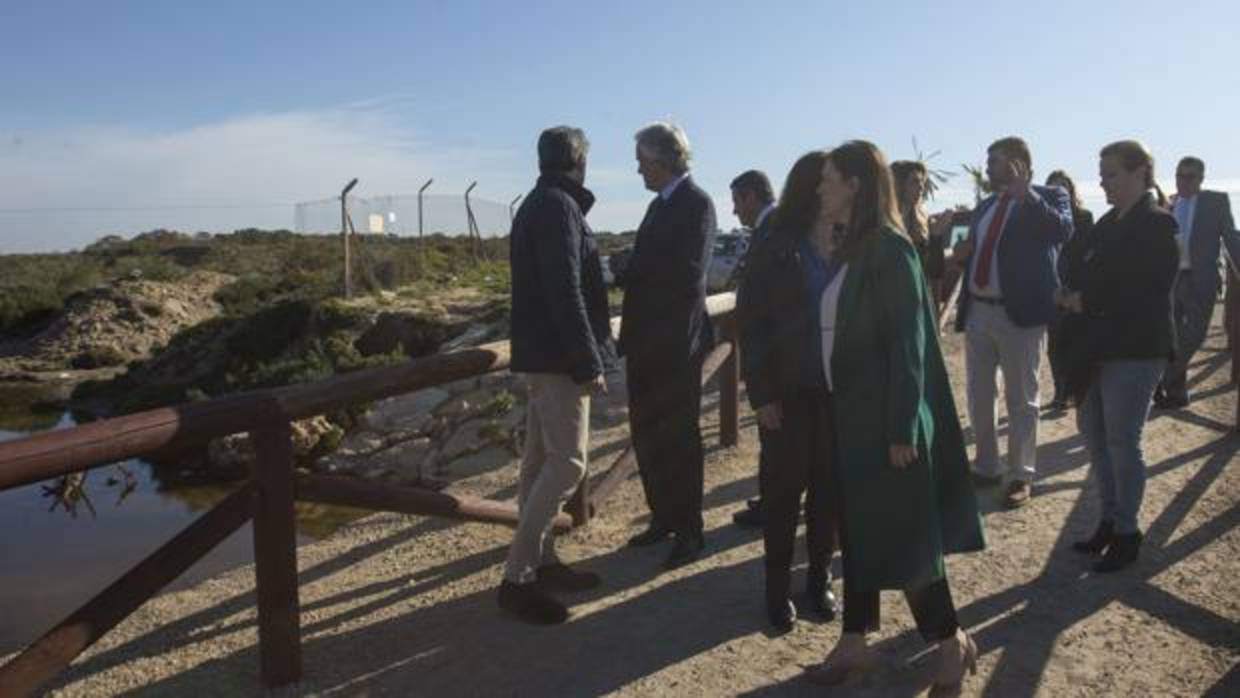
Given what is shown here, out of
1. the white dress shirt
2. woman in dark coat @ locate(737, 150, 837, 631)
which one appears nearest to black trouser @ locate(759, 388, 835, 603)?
woman in dark coat @ locate(737, 150, 837, 631)

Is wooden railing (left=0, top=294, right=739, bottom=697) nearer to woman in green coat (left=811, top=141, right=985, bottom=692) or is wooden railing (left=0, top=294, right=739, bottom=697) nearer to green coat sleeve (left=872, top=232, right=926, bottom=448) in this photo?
woman in green coat (left=811, top=141, right=985, bottom=692)

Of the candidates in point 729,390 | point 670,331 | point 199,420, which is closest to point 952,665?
point 670,331

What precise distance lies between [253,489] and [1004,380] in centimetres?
375

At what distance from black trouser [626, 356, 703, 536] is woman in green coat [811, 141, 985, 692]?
1328 millimetres

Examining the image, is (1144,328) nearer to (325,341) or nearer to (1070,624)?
(1070,624)

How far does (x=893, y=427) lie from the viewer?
3123 millimetres

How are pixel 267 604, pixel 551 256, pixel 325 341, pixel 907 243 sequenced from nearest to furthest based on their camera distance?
pixel 907 243, pixel 267 604, pixel 551 256, pixel 325 341

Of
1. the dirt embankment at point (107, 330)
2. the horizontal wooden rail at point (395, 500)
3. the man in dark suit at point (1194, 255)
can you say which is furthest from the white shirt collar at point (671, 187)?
the dirt embankment at point (107, 330)

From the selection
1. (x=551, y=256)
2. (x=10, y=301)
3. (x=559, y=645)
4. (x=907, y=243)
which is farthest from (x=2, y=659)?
(x=10, y=301)

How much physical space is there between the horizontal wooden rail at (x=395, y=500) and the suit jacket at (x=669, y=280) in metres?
0.94

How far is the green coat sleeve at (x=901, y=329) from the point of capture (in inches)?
122

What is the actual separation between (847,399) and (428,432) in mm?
6674

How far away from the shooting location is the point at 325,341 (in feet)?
48.9

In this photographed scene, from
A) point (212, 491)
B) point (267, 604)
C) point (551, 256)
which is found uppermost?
point (551, 256)
